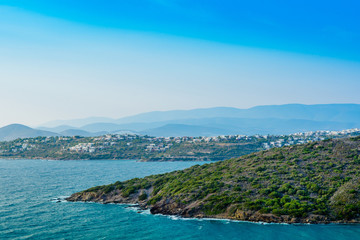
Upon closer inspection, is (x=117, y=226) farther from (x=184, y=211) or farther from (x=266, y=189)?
(x=266, y=189)

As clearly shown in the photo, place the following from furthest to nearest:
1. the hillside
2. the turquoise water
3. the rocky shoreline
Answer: the hillside
the rocky shoreline
the turquoise water

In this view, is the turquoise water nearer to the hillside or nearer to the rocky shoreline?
the rocky shoreline

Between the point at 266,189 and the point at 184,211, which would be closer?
the point at 184,211

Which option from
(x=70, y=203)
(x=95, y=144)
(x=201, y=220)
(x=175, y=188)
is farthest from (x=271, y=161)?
(x=95, y=144)

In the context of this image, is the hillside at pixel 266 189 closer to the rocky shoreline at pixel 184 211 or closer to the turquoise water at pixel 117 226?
the rocky shoreline at pixel 184 211

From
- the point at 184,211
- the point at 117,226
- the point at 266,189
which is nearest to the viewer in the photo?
the point at 117,226

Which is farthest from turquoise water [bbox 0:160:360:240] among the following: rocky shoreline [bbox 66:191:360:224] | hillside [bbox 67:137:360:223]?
hillside [bbox 67:137:360:223]

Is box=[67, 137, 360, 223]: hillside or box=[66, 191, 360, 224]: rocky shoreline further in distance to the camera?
box=[67, 137, 360, 223]: hillside

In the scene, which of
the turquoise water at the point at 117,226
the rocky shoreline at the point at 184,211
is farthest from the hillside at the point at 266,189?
the turquoise water at the point at 117,226

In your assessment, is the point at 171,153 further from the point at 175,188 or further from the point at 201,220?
the point at 201,220

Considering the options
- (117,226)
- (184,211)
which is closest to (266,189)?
(184,211)
